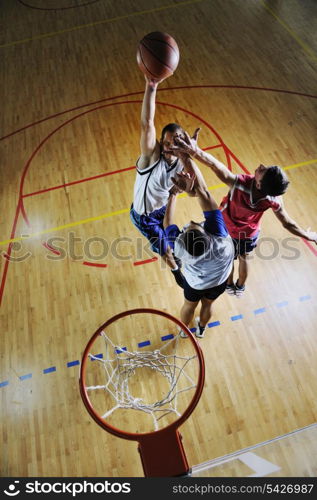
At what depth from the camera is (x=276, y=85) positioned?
6031 mm

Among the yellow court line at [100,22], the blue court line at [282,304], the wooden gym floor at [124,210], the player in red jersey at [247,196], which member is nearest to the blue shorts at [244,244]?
the player in red jersey at [247,196]

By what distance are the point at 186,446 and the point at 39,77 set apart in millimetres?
6125

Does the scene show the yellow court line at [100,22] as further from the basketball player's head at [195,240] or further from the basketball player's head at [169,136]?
the basketball player's head at [195,240]

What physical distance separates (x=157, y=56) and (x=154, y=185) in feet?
3.60

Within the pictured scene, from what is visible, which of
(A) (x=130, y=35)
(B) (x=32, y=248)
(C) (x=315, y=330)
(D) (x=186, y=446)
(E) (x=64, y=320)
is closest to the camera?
(D) (x=186, y=446)

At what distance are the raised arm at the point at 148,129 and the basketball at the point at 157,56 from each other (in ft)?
0.60

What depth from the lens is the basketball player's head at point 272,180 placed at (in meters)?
2.82

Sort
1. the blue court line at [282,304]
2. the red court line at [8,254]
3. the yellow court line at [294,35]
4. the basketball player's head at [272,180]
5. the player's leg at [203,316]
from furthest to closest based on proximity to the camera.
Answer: the yellow court line at [294,35] < the red court line at [8,254] < the blue court line at [282,304] < the player's leg at [203,316] < the basketball player's head at [272,180]

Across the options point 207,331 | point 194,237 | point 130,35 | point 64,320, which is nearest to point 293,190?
point 207,331

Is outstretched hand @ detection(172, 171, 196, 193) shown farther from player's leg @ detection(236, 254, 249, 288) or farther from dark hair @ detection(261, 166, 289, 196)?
player's leg @ detection(236, 254, 249, 288)

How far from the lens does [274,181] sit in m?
2.83

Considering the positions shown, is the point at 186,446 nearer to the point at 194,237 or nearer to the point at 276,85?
the point at 194,237

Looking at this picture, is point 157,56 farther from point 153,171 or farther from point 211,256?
point 211,256

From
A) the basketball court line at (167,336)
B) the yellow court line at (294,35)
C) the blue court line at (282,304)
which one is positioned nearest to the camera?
the basketball court line at (167,336)
